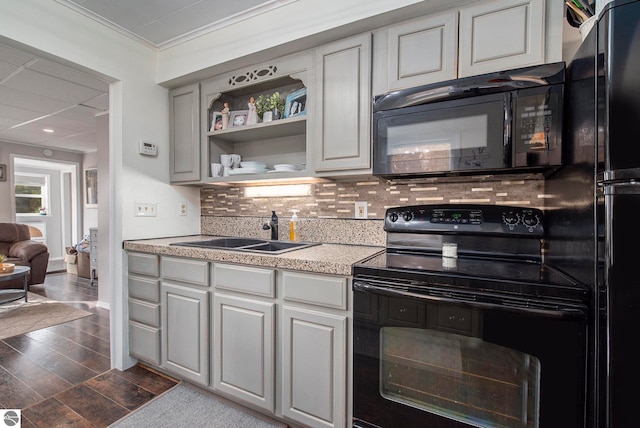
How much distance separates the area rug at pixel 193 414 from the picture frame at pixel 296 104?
6.03 feet

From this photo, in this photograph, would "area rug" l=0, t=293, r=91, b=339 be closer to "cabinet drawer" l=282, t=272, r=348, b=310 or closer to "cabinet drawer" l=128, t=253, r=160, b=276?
"cabinet drawer" l=128, t=253, r=160, b=276

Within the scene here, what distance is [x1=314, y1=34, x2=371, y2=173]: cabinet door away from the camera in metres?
1.62

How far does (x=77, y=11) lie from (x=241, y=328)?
2.21 m

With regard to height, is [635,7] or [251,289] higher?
[635,7]

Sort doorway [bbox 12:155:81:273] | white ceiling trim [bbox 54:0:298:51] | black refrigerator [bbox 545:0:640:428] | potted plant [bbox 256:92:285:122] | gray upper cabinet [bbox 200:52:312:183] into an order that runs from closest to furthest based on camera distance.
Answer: black refrigerator [bbox 545:0:640:428] → white ceiling trim [bbox 54:0:298:51] → gray upper cabinet [bbox 200:52:312:183] → potted plant [bbox 256:92:285:122] → doorway [bbox 12:155:81:273]

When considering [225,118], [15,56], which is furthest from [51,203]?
[225,118]

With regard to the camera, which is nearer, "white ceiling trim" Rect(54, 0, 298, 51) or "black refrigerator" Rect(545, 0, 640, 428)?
"black refrigerator" Rect(545, 0, 640, 428)

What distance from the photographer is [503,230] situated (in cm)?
139

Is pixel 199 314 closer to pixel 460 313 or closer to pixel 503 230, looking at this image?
pixel 460 313

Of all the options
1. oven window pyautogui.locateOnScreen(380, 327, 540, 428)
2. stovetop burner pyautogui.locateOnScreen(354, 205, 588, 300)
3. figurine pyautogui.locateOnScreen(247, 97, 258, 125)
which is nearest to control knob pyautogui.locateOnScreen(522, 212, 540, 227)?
stovetop burner pyautogui.locateOnScreen(354, 205, 588, 300)

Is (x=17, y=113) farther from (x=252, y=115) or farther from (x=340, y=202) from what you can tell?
(x=340, y=202)

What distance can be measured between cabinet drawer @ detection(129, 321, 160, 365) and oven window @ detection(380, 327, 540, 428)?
159 cm

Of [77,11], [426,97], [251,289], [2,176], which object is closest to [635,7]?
[426,97]

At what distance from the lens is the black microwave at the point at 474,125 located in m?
1.18
